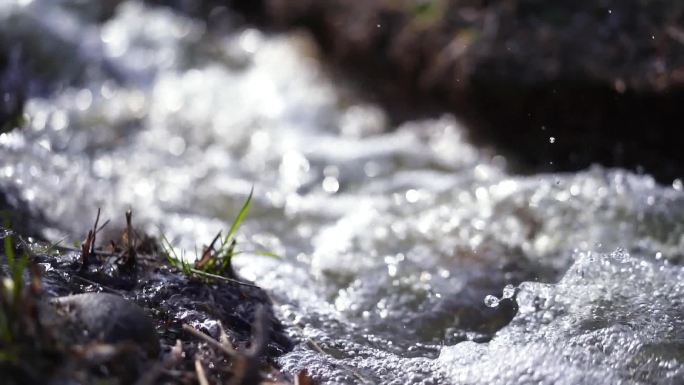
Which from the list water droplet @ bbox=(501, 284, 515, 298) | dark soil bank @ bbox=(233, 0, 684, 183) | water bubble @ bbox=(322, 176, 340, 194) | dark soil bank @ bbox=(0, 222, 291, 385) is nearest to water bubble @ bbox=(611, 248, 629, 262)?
water droplet @ bbox=(501, 284, 515, 298)


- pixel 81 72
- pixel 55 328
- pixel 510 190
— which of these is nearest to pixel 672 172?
pixel 510 190

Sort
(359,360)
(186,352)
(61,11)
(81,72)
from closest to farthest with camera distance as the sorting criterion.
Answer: (186,352), (359,360), (81,72), (61,11)

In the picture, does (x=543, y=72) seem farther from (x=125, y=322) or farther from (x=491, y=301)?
(x=125, y=322)

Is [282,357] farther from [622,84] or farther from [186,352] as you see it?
[622,84]

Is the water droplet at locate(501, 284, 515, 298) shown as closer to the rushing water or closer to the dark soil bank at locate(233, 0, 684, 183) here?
the rushing water

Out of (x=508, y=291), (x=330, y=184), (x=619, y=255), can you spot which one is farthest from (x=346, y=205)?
(x=619, y=255)

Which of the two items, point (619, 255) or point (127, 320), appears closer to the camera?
point (127, 320)

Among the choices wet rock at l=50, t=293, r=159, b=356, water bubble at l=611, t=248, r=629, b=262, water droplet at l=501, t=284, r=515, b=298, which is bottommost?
wet rock at l=50, t=293, r=159, b=356
